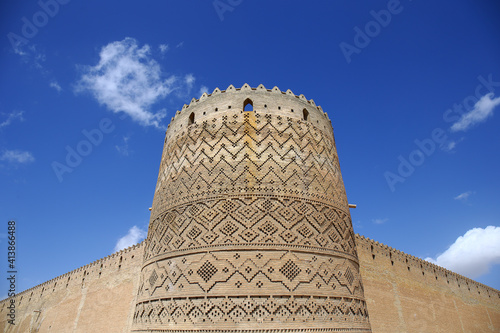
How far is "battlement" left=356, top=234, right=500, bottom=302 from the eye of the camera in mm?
10742

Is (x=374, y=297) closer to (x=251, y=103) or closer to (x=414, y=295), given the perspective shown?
(x=414, y=295)

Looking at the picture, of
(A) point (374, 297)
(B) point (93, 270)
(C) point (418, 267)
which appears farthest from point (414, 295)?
(B) point (93, 270)

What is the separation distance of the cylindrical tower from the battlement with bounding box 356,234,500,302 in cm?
510

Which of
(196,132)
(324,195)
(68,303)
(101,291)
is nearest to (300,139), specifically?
(324,195)

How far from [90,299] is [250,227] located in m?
9.77

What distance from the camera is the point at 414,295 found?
11.3 m

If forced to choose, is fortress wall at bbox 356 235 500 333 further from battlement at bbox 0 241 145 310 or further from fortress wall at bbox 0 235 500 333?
battlement at bbox 0 241 145 310

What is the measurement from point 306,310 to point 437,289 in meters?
11.3

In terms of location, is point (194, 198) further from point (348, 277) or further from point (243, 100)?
point (348, 277)

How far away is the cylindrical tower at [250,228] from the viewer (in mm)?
4750

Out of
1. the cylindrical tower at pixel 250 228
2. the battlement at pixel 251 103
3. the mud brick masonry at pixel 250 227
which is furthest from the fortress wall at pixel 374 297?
the battlement at pixel 251 103

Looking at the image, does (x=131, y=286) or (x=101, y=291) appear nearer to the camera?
(x=131, y=286)

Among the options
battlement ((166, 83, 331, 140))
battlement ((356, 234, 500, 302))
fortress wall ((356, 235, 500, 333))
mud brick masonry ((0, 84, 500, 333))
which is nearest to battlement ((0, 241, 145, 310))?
mud brick masonry ((0, 84, 500, 333))

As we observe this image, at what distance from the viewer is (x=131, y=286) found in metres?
9.84
